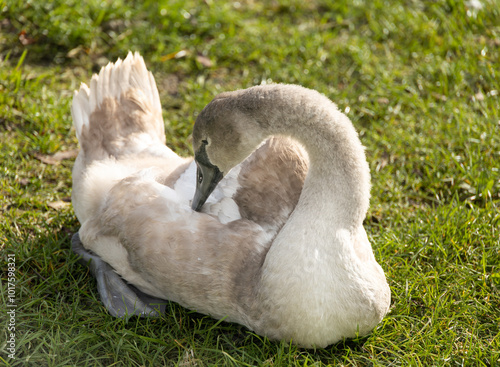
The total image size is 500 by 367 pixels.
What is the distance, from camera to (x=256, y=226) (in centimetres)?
323

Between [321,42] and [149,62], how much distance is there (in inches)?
66.6

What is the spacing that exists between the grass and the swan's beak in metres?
0.66

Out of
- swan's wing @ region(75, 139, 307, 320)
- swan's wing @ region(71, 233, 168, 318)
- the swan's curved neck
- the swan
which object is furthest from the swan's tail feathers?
the swan's curved neck

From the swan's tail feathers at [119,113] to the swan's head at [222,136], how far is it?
93 cm

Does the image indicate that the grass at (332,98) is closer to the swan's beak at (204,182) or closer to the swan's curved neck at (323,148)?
the swan's beak at (204,182)

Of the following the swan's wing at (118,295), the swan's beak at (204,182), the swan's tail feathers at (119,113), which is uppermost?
the swan's beak at (204,182)

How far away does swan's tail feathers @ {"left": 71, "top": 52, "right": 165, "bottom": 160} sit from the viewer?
401cm

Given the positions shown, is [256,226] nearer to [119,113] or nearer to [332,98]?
[119,113]

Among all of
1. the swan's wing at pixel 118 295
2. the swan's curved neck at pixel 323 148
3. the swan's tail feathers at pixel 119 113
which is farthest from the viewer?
the swan's tail feathers at pixel 119 113

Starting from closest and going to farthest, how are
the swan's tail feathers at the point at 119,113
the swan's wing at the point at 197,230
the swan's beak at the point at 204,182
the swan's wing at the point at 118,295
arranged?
the swan's wing at the point at 197,230
the swan's beak at the point at 204,182
the swan's wing at the point at 118,295
the swan's tail feathers at the point at 119,113

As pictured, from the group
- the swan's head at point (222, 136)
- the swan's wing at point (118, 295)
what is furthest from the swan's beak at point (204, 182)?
the swan's wing at point (118, 295)

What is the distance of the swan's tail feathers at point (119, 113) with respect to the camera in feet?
13.1

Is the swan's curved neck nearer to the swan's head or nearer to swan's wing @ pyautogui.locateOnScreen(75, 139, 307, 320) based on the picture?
the swan's head

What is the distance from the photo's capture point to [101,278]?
11.6 feet
